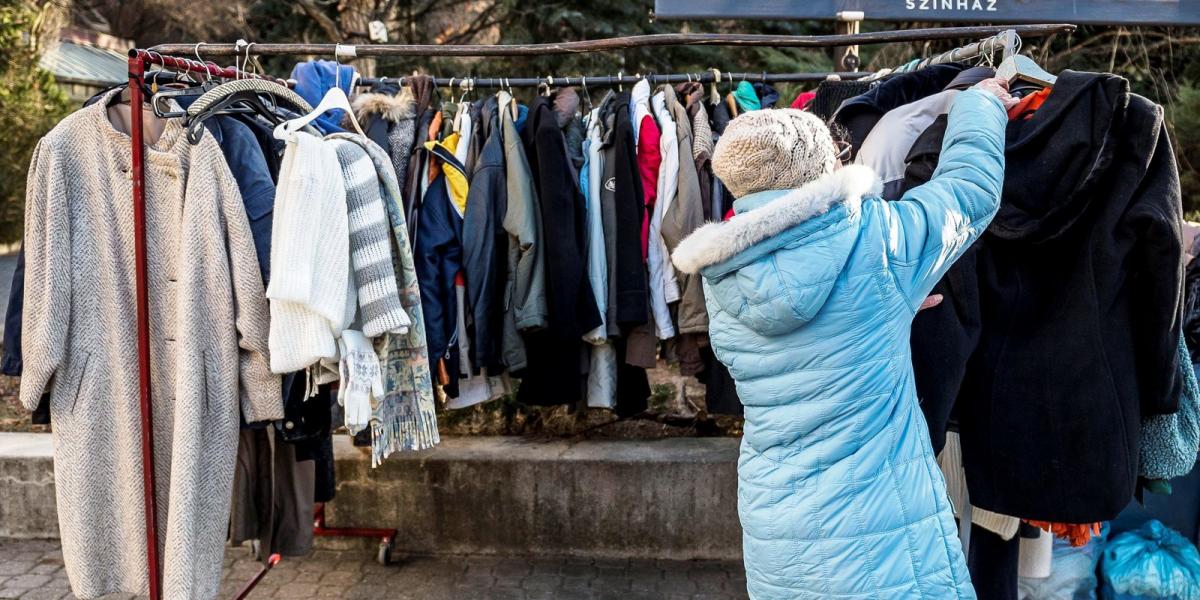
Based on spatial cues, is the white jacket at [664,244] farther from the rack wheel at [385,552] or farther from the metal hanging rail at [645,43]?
the rack wheel at [385,552]

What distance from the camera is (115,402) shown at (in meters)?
2.86

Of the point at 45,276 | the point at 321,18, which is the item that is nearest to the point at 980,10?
the point at 45,276

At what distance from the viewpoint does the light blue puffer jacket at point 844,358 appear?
195cm

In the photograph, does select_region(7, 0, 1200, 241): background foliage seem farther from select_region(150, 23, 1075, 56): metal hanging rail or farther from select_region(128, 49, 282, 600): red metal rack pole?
select_region(128, 49, 282, 600): red metal rack pole

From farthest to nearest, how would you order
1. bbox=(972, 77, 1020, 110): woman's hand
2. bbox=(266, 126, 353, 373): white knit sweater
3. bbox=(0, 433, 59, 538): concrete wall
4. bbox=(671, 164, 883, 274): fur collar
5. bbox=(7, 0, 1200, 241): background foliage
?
bbox=(7, 0, 1200, 241): background foliage
bbox=(0, 433, 59, 538): concrete wall
bbox=(266, 126, 353, 373): white knit sweater
bbox=(972, 77, 1020, 110): woman's hand
bbox=(671, 164, 883, 274): fur collar

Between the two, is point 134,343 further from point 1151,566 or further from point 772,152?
point 1151,566

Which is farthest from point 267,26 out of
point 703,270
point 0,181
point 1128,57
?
point 703,270

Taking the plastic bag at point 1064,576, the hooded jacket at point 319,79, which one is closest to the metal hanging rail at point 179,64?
the hooded jacket at point 319,79

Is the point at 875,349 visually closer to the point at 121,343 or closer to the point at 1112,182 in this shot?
the point at 1112,182

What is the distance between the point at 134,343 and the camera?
287 cm

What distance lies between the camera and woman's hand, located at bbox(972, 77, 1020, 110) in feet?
8.09

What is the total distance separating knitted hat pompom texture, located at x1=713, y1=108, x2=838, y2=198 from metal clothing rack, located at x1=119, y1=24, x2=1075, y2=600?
118cm

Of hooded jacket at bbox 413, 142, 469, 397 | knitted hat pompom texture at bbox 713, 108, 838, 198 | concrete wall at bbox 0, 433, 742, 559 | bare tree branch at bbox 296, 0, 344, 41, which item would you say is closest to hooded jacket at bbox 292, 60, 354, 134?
hooded jacket at bbox 413, 142, 469, 397

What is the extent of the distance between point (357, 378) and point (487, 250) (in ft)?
2.69
